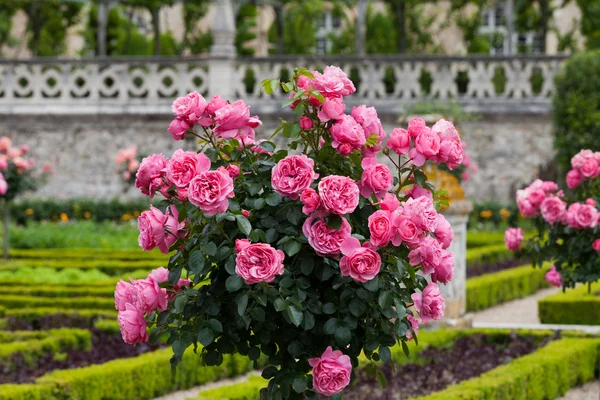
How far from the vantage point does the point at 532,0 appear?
26.6 m

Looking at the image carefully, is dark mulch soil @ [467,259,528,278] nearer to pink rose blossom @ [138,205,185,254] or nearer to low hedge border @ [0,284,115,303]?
low hedge border @ [0,284,115,303]

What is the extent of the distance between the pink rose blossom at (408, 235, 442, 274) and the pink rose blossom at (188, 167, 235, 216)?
2.36ft

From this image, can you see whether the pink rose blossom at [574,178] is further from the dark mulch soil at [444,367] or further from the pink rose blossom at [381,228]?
the pink rose blossom at [381,228]

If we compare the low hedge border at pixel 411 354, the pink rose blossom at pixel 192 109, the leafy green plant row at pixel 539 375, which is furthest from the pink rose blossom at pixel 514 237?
the pink rose blossom at pixel 192 109

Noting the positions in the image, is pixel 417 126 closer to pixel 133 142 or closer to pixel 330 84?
pixel 330 84

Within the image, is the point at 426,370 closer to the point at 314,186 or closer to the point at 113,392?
the point at 113,392

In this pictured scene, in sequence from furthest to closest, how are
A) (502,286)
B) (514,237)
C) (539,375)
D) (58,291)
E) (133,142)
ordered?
(133,142) → (502,286) → (58,291) → (514,237) → (539,375)

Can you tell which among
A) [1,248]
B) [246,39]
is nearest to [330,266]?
[1,248]

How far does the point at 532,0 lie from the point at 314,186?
23.5 meters

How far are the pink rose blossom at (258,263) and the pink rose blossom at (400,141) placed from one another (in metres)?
0.66

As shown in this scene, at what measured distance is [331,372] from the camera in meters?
3.99

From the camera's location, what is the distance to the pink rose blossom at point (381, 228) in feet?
13.0

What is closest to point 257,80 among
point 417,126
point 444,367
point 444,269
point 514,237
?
point 514,237

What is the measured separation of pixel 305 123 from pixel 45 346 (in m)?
4.04
